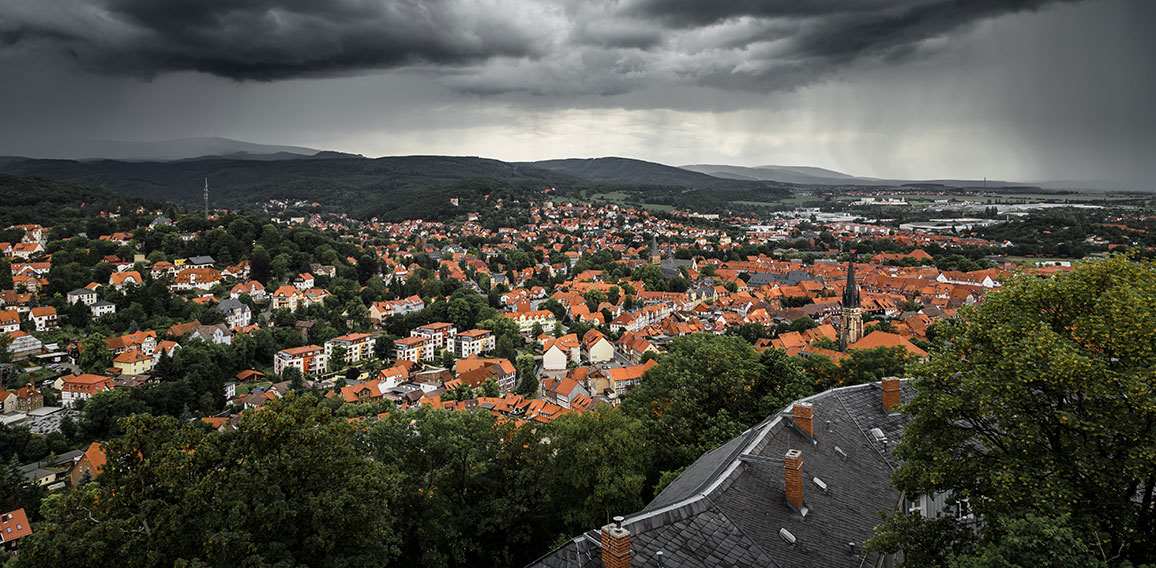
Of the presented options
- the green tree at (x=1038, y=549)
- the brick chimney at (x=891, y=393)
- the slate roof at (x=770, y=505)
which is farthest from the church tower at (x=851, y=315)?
the green tree at (x=1038, y=549)

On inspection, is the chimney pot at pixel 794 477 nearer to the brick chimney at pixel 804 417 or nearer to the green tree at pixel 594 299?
the brick chimney at pixel 804 417

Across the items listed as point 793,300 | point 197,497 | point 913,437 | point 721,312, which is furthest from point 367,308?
point 913,437

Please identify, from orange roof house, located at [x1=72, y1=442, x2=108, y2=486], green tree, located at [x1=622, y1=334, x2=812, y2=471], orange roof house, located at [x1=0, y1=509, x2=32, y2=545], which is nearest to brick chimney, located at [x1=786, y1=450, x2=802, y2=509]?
green tree, located at [x1=622, y1=334, x2=812, y2=471]

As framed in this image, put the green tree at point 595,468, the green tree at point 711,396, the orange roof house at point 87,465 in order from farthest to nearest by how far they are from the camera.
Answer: the orange roof house at point 87,465 < the green tree at point 711,396 < the green tree at point 595,468

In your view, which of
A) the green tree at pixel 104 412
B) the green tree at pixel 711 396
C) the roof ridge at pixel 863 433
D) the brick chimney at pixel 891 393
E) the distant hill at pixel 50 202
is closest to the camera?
the roof ridge at pixel 863 433

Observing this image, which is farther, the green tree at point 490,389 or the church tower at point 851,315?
the green tree at point 490,389

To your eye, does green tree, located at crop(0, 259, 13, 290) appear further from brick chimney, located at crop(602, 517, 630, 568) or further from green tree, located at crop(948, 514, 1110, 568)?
green tree, located at crop(948, 514, 1110, 568)
